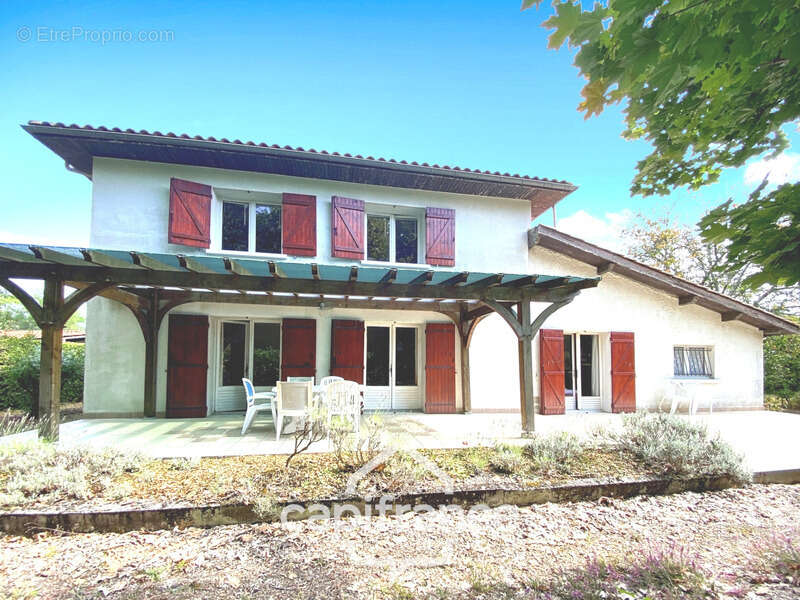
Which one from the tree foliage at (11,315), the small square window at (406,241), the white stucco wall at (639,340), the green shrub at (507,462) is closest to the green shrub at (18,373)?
the small square window at (406,241)

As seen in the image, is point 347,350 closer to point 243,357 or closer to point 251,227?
point 243,357

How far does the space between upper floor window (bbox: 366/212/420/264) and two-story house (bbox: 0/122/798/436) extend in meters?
0.03

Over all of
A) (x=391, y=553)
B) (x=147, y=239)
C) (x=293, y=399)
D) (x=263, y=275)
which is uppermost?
(x=147, y=239)

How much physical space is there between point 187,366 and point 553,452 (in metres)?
6.54

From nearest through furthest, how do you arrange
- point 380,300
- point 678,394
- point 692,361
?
point 380,300 → point 678,394 → point 692,361

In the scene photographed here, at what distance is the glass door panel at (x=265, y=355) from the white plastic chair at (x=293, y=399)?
2.66 metres

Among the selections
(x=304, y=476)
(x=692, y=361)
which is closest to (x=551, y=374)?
(x=692, y=361)

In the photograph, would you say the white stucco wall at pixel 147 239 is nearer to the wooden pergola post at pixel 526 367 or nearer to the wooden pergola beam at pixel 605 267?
the wooden pergola post at pixel 526 367

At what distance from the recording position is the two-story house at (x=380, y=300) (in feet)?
22.1

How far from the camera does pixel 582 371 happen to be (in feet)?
30.2

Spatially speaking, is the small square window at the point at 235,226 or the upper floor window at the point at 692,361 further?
the upper floor window at the point at 692,361

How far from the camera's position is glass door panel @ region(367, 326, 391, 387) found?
8367 millimetres

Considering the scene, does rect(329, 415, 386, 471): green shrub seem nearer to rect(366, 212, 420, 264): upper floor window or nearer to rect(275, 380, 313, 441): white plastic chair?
rect(275, 380, 313, 441): white plastic chair

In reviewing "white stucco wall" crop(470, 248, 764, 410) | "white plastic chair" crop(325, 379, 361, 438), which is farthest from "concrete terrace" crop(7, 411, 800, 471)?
"white stucco wall" crop(470, 248, 764, 410)
